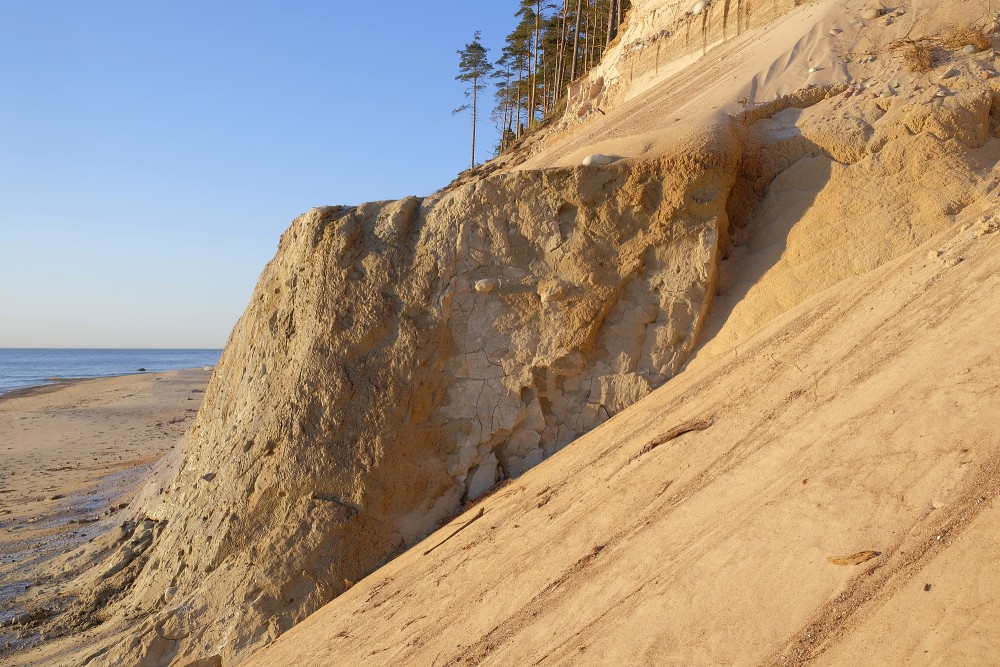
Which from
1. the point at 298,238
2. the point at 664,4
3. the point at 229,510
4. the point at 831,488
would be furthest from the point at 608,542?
the point at 664,4

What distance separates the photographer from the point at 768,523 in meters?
4.05

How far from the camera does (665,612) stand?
3.83 metres

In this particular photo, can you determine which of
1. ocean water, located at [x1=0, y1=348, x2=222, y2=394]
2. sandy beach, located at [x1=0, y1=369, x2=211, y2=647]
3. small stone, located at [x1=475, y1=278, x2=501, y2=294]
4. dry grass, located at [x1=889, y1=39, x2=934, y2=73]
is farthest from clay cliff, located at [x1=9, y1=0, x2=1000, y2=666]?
ocean water, located at [x1=0, y1=348, x2=222, y2=394]

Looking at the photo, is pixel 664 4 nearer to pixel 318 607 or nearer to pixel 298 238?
pixel 298 238

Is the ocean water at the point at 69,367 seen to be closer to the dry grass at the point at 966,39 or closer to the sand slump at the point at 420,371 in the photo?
the sand slump at the point at 420,371

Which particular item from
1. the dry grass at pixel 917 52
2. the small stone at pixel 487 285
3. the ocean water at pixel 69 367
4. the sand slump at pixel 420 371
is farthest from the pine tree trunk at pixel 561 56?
the ocean water at pixel 69 367

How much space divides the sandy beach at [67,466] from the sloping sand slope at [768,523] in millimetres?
4619

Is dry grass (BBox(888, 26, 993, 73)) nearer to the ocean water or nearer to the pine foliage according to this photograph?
the pine foliage

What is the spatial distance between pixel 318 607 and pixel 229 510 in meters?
1.26

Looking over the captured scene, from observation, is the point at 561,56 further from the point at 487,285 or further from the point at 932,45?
the point at 487,285

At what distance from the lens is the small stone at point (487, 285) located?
7012 mm

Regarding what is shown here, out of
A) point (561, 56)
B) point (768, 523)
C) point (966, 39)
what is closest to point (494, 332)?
point (768, 523)

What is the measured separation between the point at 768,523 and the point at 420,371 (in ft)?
11.9

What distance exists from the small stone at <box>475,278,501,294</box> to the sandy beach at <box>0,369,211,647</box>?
531cm
